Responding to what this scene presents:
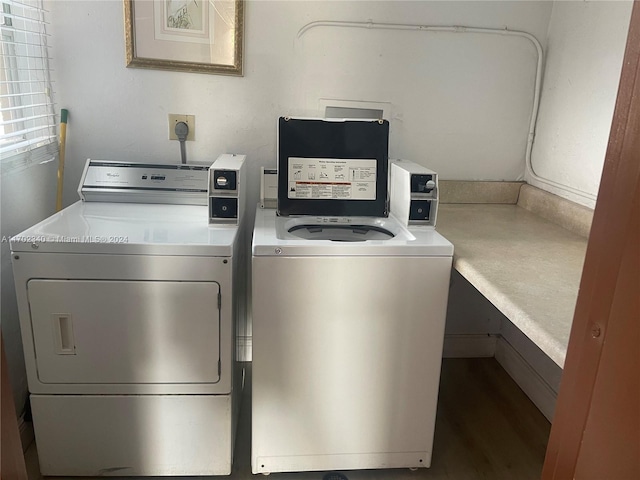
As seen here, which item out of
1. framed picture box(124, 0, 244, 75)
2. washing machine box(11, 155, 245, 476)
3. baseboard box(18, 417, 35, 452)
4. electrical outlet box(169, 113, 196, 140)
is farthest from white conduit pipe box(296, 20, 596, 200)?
baseboard box(18, 417, 35, 452)

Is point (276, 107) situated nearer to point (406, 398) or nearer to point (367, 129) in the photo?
point (367, 129)

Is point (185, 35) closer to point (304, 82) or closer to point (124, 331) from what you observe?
point (304, 82)

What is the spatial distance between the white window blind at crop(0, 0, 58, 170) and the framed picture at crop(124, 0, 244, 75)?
34 cm

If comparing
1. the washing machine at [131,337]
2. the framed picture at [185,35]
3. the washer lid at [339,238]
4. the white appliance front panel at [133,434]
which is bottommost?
the white appliance front panel at [133,434]

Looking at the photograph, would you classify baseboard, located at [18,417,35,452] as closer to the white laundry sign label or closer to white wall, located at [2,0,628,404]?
white wall, located at [2,0,628,404]

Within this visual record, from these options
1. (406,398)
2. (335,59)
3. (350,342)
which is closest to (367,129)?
(335,59)

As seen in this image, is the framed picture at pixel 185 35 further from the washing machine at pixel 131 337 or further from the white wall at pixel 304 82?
the washing machine at pixel 131 337

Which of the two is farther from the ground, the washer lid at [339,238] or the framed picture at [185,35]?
the framed picture at [185,35]

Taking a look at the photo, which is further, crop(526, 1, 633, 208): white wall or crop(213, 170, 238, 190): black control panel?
crop(526, 1, 633, 208): white wall

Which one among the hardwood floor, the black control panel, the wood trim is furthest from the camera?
the hardwood floor

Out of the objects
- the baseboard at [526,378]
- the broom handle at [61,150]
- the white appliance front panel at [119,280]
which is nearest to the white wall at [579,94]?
the baseboard at [526,378]

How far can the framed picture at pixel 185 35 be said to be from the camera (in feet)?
6.75

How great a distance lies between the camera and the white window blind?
179 cm

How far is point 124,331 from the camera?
1.59m
